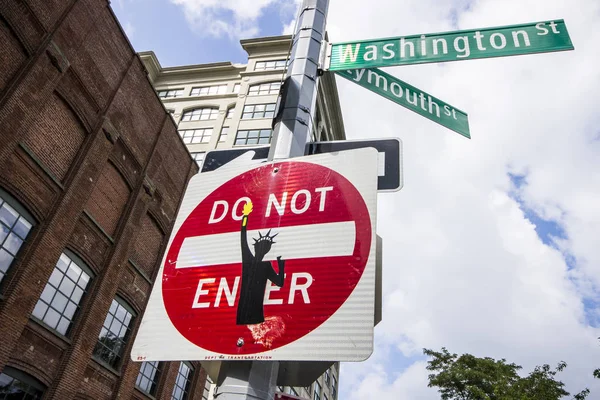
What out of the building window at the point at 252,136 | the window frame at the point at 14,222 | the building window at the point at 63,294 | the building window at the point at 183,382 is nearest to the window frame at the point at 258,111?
the building window at the point at 252,136

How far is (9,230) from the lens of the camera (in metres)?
11.5

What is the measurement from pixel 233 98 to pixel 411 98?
34131 mm

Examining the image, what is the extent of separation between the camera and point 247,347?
2.00 meters

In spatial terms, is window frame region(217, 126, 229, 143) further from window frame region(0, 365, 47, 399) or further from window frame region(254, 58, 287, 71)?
window frame region(0, 365, 47, 399)

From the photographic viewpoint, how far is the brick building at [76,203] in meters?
11.6

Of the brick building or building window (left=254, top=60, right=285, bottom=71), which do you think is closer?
the brick building

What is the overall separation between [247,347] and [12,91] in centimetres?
1271

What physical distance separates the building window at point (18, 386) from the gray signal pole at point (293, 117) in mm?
11583

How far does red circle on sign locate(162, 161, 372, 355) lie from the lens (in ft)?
6.73

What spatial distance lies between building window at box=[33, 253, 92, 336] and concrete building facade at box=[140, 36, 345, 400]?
19.0m

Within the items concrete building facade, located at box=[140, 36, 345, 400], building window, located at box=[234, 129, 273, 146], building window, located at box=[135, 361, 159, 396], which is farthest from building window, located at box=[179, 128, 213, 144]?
building window, located at box=[135, 361, 159, 396]

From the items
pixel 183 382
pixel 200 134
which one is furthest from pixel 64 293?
pixel 200 134

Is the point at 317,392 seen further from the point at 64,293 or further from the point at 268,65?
the point at 64,293

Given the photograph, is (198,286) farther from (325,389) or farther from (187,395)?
(325,389)
